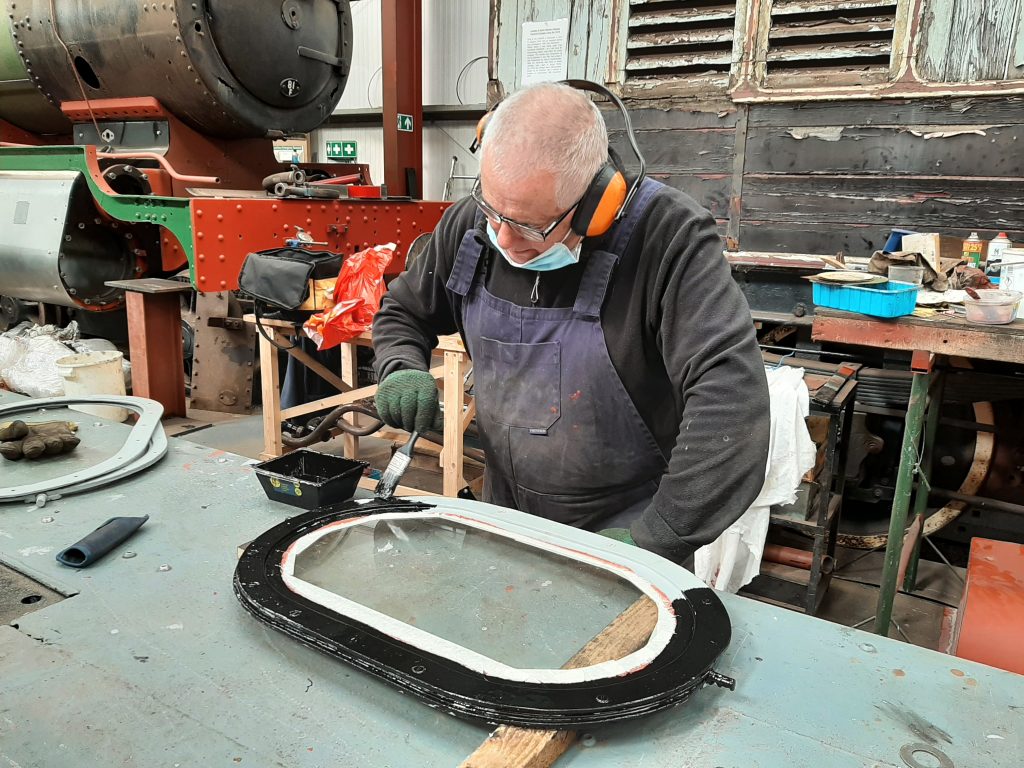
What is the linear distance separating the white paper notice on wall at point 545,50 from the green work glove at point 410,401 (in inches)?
152

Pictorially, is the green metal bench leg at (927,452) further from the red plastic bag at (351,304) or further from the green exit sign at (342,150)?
the green exit sign at (342,150)

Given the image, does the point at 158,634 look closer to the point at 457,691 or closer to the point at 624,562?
the point at 457,691

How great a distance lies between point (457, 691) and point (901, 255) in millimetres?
2654

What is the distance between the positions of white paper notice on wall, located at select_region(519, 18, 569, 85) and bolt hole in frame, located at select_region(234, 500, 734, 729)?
4331 millimetres

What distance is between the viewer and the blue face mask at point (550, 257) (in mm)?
1451

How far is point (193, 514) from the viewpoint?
139 cm

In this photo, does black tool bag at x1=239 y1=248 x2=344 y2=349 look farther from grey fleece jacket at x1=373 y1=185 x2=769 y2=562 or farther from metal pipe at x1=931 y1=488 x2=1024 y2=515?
metal pipe at x1=931 y1=488 x2=1024 y2=515

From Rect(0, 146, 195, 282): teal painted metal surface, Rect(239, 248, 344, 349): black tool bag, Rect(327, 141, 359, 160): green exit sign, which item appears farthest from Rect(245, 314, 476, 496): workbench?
Rect(327, 141, 359, 160): green exit sign

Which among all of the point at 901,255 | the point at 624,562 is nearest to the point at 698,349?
the point at 624,562

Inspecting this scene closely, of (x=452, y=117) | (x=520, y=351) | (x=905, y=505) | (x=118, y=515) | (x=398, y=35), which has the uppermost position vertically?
(x=398, y=35)

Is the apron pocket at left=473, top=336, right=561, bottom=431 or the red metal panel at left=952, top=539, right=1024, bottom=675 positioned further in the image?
the apron pocket at left=473, top=336, right=561, bottom=431

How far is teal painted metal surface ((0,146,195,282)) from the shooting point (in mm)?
3416

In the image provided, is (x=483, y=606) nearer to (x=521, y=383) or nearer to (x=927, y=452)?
(x=521, y=383)

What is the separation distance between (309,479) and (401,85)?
5565mm
